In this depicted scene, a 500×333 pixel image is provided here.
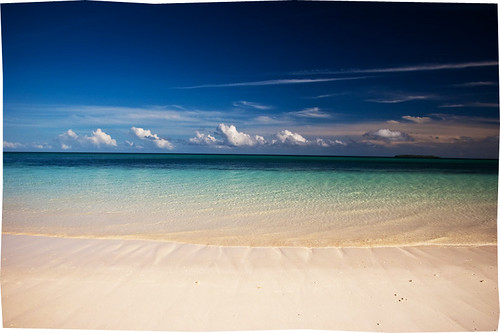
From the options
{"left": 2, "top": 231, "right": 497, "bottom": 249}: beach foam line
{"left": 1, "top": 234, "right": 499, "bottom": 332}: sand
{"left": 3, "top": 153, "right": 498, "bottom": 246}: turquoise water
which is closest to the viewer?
{"left": 1, "top": 234, "right": 499, "bottom": 332}: sand

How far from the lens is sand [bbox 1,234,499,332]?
1613mm

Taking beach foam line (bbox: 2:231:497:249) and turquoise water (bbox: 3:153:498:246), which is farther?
turquoise water (bbox: 3:153:498:246)

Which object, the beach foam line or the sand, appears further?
the beach foam line

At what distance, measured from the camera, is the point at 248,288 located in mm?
1930

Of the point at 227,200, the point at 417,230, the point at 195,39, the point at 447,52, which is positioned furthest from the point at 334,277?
the point at 227,200

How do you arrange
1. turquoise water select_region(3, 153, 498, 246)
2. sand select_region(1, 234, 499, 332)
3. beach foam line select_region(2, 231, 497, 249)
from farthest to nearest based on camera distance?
turquoise water select_region(3, 153, 498, 246) < beach foam line select_region(2, 231, 497, 249) < sand select_region(1, 234, 499, 332)

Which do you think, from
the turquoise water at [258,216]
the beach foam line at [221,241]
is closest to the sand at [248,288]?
the beach foam line at [221,241]

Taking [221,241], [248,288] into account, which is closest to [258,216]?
[221,241]

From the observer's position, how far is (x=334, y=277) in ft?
6.85

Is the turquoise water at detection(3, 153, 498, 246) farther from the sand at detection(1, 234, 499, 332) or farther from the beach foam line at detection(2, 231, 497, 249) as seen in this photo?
the sand at detection(1, 234, 499, 332)

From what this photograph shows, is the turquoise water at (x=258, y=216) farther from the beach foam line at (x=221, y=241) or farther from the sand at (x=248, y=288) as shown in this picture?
the sand at (x=248, y=288)

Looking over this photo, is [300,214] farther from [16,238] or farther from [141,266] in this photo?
[16,238]

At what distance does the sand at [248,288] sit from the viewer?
1613 mm

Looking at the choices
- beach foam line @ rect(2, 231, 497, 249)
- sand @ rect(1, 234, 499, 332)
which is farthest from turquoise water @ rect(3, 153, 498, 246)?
sand @ rect(1, 234, 499, 332)
